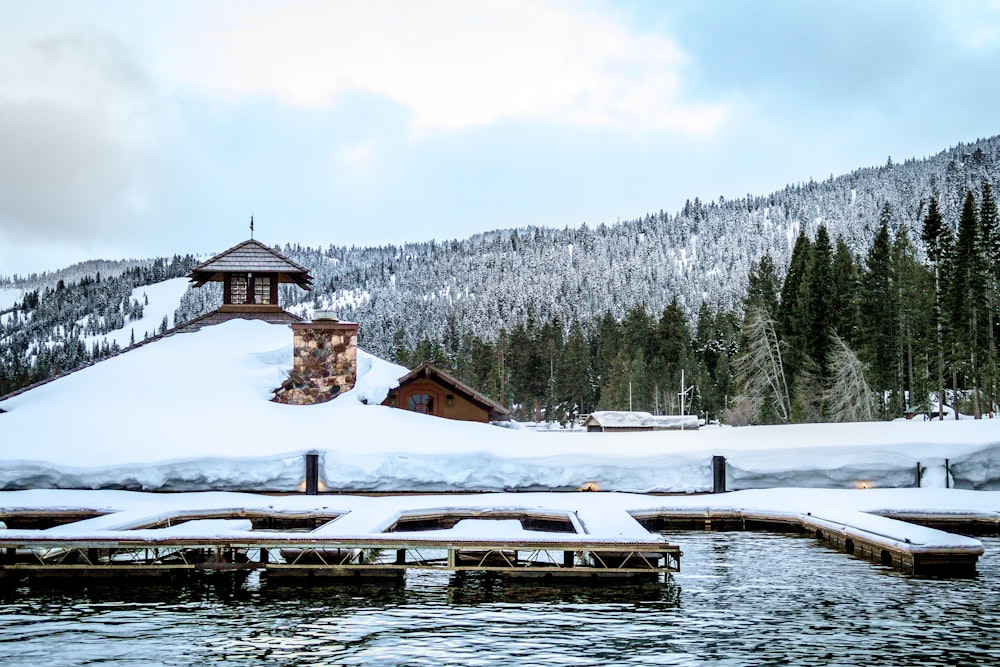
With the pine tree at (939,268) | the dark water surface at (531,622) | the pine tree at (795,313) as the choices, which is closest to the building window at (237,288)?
the dark water surface at (531,622)

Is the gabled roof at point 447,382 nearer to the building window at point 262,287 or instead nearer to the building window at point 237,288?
the building window at point 262,287

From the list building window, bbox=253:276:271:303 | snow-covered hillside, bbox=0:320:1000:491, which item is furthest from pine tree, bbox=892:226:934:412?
building window, bbox=253:276:271:303

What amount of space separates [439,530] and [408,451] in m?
6.84

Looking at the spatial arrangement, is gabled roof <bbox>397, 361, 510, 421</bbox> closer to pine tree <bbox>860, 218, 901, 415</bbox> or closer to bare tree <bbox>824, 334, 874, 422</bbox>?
bare tree <bbox>824, 334, 874, 422</bbox>

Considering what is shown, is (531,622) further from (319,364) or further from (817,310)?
(817,310)

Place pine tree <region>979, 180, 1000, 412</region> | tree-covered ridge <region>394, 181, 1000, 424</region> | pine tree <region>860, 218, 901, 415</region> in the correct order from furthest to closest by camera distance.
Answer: pine tree <region>860, 218, 901, 415</region> < pine tree <region>979, 180, 1000, 412</region> < tree-covered ridge <region>394, 181, 1000, 424</region>

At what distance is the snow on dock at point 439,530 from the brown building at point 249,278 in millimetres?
15187

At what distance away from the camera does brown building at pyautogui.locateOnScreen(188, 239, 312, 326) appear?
40188 millimetres

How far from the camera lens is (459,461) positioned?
28.1m

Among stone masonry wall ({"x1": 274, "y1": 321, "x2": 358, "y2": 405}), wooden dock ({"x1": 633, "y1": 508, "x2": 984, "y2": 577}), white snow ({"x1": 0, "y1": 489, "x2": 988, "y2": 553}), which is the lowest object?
wooden dock ({"x1": 633, "y1": 508, "x2": 984, "y2": 577})

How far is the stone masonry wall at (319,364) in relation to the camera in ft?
105

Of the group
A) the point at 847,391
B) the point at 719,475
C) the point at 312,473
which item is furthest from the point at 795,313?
the point at 312,473

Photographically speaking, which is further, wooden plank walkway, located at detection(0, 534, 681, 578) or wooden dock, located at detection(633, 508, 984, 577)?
wooden dock, located at detection(633, 508, 984, 577)

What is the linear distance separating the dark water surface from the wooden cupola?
2414 centimetres
